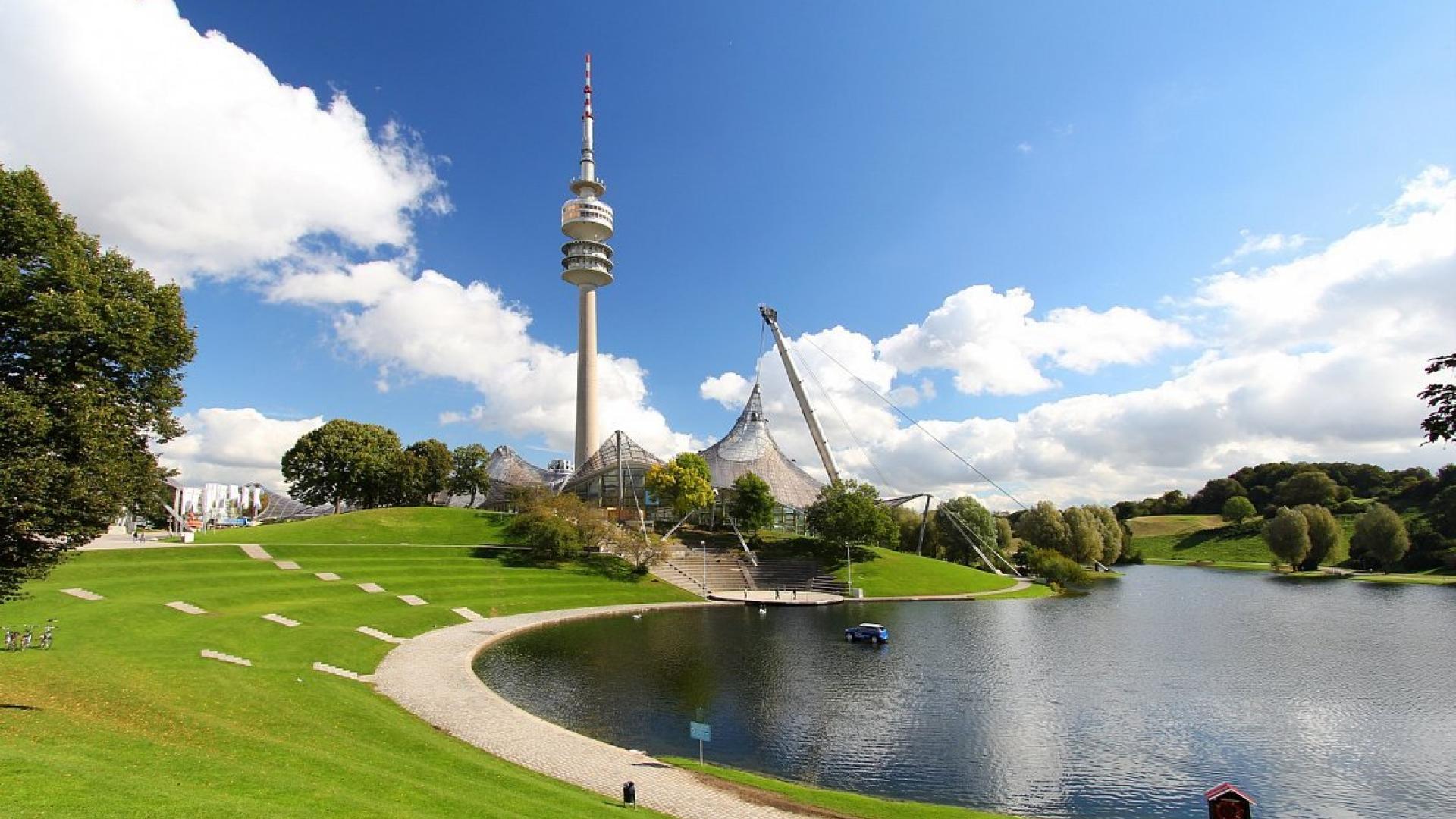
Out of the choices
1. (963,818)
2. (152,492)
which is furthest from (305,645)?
(963,818)

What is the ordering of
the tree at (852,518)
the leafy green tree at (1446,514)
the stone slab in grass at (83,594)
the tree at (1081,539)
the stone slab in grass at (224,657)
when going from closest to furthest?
the stone slab in grass at (224,657) < the stone slab in grass at (83,594) < the tree at (852,518) < the tree at (1081,539) < the leafy green tree at (1446,514)

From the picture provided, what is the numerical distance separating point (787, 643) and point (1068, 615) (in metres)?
30.2

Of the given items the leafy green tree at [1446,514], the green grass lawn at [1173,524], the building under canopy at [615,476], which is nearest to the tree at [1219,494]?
the green grass lawn at [1173,524]

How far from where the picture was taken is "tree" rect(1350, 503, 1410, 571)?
4080 inches

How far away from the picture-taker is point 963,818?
18.8 m

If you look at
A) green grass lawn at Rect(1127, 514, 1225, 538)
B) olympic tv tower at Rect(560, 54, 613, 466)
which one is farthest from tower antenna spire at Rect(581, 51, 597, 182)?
green grass lawn at Rect(1127, 514, 1225, 538)

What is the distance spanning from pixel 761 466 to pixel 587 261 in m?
52.6

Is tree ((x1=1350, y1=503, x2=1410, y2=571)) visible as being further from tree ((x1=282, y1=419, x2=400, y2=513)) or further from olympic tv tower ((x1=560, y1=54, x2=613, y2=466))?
tree ((x1=282, y1=419, x2=400, y2=513))

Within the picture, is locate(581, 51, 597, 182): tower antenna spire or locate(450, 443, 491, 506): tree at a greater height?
locate(581, 51, 597, 182): tower antenna spire

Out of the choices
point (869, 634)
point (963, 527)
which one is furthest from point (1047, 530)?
point (869, 634)

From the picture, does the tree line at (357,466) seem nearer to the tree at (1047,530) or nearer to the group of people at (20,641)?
the group of people at (20,641)

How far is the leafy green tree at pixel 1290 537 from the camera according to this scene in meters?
110

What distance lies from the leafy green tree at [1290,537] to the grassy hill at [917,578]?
54.8 m

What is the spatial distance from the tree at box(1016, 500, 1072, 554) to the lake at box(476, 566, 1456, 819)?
50.1 metres
